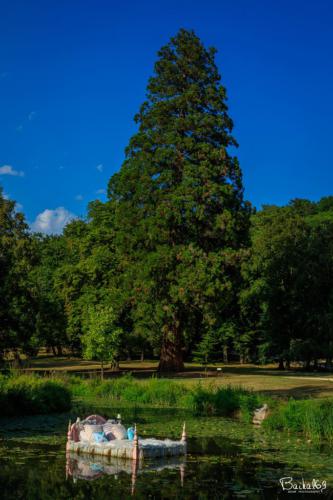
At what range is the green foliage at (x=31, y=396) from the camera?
28845 mm

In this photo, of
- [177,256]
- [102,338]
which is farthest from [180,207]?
[102,338]

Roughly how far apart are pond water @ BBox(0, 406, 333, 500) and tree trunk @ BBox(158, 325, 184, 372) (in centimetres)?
2673

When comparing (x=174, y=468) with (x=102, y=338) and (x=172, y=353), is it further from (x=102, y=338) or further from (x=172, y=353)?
(x=172, y=353)

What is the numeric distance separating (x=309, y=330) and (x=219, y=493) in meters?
48.4

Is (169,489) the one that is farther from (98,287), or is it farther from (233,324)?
(233,324)

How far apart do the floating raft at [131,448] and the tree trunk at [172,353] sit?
31.7 meters

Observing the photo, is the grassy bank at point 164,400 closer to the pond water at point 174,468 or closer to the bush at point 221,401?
the bush at point 221,401

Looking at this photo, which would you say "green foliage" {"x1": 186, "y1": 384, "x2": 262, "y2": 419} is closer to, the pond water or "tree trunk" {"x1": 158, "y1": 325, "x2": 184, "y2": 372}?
the pond water

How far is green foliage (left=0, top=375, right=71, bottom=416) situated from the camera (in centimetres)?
2885

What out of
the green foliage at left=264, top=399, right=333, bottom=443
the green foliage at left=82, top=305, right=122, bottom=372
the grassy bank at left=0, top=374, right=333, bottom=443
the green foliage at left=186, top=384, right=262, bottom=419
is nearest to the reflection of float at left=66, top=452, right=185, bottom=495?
the green foliage at left=264, top=399, right=333, bottom=443

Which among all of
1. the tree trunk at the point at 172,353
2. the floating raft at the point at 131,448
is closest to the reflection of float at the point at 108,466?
the floating raft at the point at 131,448

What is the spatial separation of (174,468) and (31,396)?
14359mm

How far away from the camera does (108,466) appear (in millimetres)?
17453

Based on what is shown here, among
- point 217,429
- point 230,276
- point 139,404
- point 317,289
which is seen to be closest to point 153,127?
point 230,276
